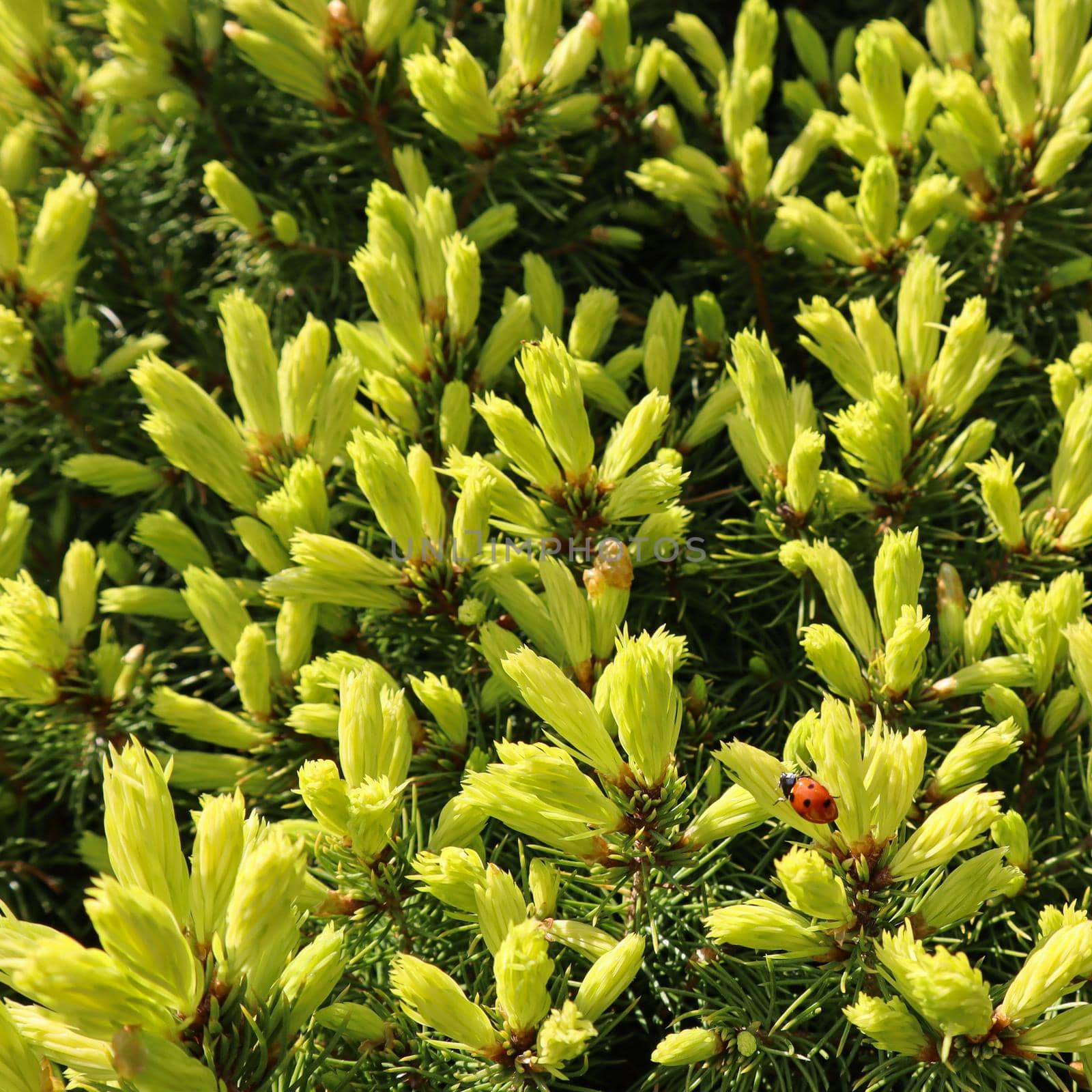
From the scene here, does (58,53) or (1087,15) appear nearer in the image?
(1087,15)

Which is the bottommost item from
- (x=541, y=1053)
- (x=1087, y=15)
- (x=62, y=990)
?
(x=541, y=1053)

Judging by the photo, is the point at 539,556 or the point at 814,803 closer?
the point at 814,803

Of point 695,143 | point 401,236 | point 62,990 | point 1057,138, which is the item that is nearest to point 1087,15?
point 1057,138

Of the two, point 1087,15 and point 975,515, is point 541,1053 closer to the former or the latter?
point 975,515

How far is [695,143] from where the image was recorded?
1184 mm

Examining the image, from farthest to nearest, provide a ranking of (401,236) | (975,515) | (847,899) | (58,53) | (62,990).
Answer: (58,53)
(975,515)
(401,236)
(847,899)
(62,990)

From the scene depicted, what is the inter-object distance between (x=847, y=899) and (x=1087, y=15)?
846 mm

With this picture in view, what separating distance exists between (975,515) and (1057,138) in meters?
0.35

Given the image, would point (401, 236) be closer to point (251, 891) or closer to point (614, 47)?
point (614, 47)

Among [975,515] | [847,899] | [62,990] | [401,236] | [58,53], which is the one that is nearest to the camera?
[62,990]

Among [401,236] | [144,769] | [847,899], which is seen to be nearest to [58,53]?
[401,236]

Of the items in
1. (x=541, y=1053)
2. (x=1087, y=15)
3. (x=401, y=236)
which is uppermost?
(x=1087, y=15)

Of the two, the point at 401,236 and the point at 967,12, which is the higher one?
the point at 967,12

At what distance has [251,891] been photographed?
0.51 meters
